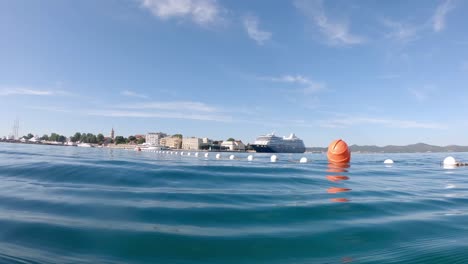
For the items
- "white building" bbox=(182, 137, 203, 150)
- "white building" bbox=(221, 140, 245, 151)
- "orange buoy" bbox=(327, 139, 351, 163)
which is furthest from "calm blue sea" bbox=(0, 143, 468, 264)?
"white building" bbox=(182, 137, 203, 150)

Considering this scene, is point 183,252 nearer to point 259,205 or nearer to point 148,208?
point 148,208

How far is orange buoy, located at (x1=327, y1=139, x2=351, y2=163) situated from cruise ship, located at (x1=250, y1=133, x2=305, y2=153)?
259ft

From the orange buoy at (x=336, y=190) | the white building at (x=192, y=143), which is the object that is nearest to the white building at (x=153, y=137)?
the white building at (x=192, y=143)

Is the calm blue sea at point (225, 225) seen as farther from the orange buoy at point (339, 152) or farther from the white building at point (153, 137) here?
the white building at point (153, 137)

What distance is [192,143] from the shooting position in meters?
144

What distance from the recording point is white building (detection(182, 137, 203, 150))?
14200 centimetres

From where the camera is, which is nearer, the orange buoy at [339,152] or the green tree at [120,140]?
the orange buoy at [339,152]

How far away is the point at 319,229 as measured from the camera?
4.00 meters

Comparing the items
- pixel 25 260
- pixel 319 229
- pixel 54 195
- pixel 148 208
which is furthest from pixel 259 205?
pixel 54 195

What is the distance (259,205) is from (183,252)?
2513mm

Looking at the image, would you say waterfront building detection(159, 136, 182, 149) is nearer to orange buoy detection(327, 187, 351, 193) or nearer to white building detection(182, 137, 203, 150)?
white building detection(182, 137, 203, 150)

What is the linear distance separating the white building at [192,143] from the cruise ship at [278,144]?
4326cm

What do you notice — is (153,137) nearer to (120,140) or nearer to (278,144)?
(120,140)

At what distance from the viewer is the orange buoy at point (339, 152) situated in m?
18.2
